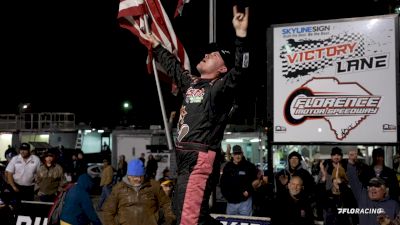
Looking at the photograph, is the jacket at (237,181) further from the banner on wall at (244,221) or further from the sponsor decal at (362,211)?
the banner on wall at (244,221)

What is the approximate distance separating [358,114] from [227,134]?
52.6 feet

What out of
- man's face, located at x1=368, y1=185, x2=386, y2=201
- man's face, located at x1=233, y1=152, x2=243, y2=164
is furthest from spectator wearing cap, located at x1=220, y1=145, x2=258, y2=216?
man's face, located at x1=368, y1=185, x2=386, y2=201

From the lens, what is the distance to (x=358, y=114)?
830 centimetres

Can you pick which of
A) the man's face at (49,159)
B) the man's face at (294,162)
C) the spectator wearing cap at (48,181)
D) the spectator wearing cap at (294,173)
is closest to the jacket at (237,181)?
the spectator wearing cap at (294,173)

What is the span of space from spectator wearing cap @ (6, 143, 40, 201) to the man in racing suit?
9030 mm

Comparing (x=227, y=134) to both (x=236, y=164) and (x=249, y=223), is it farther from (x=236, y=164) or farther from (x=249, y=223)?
(x=249, y=223)

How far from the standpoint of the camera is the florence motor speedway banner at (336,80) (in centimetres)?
814

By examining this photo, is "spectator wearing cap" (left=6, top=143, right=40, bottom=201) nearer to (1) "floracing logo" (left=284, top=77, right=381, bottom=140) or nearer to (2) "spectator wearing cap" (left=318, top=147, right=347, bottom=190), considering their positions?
(1) "floracing logo" (left=284, top=77, right=381, bottom=140)

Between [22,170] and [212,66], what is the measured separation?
361 inches

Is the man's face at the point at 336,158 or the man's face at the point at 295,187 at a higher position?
the man's face at the point at 336,158

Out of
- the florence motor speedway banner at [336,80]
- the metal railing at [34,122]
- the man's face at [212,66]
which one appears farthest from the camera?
the metal railing at [34,122]

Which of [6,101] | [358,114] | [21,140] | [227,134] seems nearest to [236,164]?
[358,114]

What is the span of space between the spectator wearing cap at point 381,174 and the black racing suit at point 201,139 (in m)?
4.28

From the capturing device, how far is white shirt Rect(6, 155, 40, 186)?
11.8m
